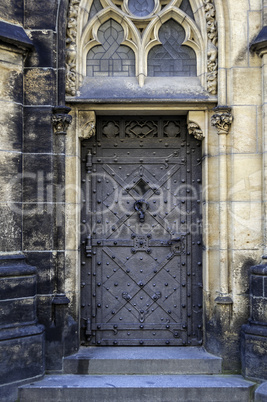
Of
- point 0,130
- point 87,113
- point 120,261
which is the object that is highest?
point 87,113

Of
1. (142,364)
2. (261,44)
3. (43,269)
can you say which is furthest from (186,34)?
(142,364)

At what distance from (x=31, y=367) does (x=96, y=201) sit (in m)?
1.90

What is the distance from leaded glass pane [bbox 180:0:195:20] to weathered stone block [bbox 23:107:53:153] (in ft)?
6.48

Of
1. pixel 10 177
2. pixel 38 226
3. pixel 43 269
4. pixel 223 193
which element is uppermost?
pixel 10 177

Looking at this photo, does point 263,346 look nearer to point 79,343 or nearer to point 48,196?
point 79,343

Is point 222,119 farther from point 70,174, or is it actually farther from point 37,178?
point 37,178

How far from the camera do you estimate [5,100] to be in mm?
4109

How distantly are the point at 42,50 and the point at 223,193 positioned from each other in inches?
96.6

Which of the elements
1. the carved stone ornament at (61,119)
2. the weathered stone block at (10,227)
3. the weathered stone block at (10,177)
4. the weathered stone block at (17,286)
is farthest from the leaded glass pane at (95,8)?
the weathered stone block at (17,286)

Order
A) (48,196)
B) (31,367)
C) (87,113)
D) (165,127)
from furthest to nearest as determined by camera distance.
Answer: (165,127)
(87,113)
(48,196)
(31,367)

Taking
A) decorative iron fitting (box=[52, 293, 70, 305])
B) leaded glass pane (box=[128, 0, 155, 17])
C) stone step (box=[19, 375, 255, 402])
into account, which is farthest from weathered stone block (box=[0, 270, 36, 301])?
leaded glass pane (box=[128, 0, 155, 17])

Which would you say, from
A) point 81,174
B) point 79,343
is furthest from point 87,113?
point 79,343

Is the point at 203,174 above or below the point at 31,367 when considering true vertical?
above

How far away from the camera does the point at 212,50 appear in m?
4.52
